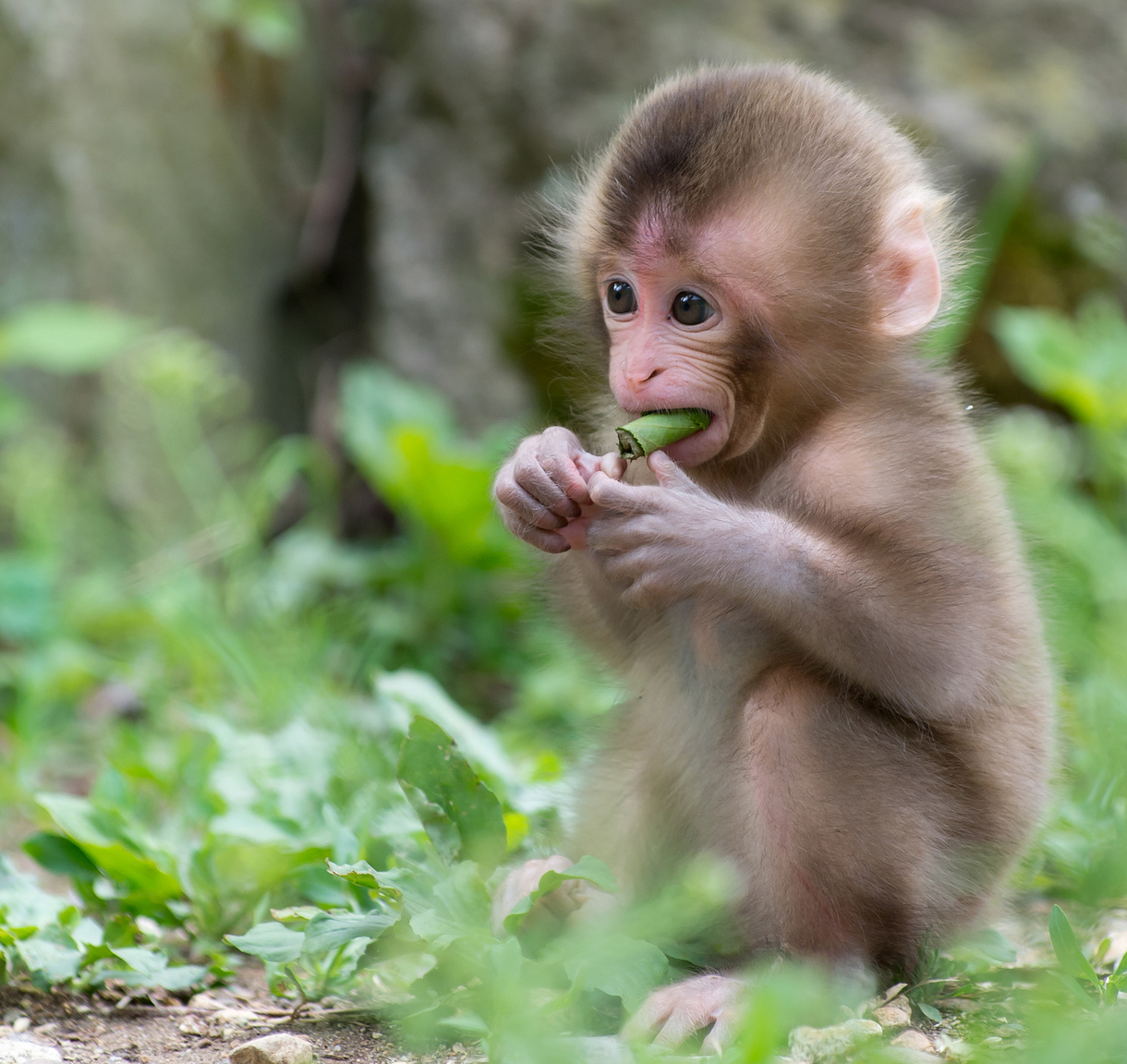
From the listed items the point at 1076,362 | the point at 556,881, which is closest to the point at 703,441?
the point at 556,881

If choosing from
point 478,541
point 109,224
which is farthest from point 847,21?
point 109,224

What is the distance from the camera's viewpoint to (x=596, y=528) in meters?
2.69

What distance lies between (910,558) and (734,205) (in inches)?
34.3

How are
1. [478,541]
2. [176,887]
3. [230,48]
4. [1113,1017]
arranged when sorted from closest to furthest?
[1113,1017] → [176,887] → [478,541] → [230,48]

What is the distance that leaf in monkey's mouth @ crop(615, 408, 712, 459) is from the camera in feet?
9.11

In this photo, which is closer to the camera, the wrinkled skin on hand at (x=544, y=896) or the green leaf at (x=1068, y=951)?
the green leaf at (x=1068, y=951)

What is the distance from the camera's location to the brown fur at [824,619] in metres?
2.54

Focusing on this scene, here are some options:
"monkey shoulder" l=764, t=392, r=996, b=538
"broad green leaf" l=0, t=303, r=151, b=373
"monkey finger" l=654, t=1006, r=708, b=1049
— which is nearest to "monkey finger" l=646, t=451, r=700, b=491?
"monkey shoulder" l=764, t=392, r=996, b=538

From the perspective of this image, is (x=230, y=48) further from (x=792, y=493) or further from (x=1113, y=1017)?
(x=1113, y=1017)

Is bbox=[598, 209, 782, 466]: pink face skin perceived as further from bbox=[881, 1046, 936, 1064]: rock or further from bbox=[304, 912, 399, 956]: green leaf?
bbox=[881, 1046, 936, 1064]: rock

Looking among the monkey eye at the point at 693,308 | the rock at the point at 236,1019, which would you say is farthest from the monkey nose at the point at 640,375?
the rock at the point at 236,1019

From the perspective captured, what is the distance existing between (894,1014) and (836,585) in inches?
31.9

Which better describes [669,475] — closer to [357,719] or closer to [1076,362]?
[357,719]

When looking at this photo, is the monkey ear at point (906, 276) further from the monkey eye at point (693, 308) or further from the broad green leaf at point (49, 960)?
the broad green leaf at point (49, 960)
